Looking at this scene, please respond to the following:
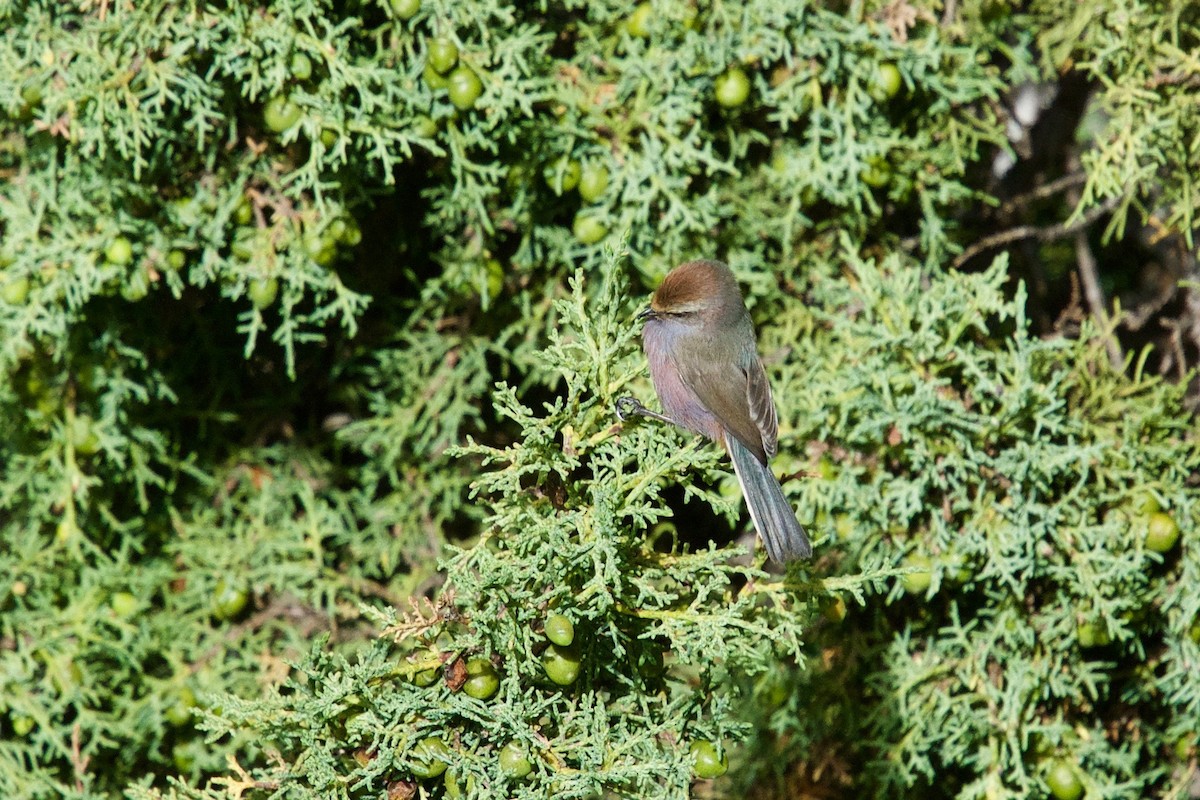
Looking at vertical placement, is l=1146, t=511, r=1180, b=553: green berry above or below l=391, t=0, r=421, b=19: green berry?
below

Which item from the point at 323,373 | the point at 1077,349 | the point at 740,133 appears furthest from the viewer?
the point at 323,373

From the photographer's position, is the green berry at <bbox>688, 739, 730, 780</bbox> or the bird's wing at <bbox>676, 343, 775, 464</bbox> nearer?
the green berry at <bbox>688, 739, 730, 780</bbox>

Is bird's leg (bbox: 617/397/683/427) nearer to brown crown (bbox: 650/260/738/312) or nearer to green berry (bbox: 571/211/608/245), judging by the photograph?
brown crown (bbox: 650/260/738/312)

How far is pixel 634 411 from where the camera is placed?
7.89 feet

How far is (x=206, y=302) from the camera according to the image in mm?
3242

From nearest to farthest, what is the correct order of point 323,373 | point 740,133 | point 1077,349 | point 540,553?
1. point 540,553
2. point 1077,349
3. point 740,133
4. point 323,373

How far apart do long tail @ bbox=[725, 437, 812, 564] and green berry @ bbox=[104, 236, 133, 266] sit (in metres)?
1.48

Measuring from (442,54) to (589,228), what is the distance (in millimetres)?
563

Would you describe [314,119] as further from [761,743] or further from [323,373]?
[761,743]

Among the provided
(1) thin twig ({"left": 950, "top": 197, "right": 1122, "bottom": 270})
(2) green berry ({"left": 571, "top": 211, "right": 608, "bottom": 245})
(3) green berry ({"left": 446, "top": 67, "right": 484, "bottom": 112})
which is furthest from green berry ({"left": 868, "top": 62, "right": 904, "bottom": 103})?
(3) green berry ({"left": 446, "top": 67, "right": 484, "bottom": 112})

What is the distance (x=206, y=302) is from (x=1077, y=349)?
2.31 m

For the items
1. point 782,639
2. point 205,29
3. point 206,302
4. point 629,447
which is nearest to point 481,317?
point 206,302

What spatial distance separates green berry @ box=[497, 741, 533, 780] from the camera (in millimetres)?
1936

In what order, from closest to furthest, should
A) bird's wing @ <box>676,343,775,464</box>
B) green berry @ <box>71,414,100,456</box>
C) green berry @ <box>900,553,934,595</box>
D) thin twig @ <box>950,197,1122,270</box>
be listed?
bird's wing @ <box>676,343,775,464</box> < green berry @ <box>900,553,934,595</box> < green berry @ <box>71,414,100,456</box> < thin twig @ <box>950,197,1122,270</box>
